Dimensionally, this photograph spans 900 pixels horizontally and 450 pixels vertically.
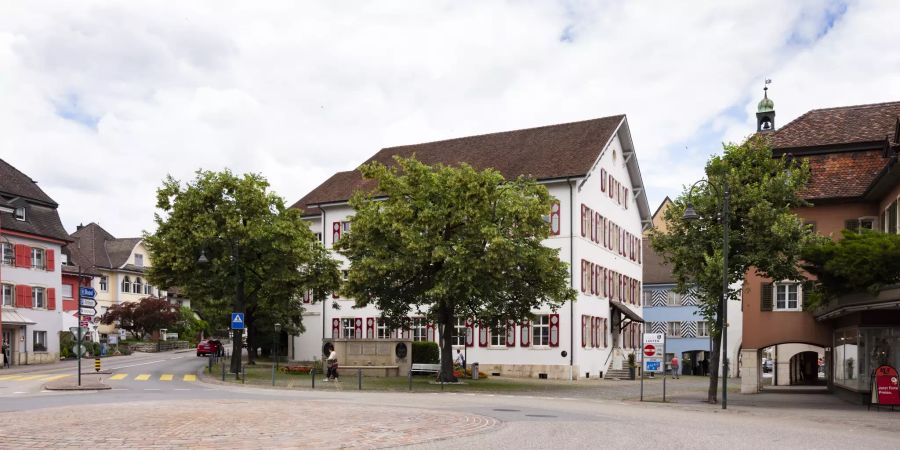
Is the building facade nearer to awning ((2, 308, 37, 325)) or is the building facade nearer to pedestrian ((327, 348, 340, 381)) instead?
pedestrian ((327, 348, 340, 381))

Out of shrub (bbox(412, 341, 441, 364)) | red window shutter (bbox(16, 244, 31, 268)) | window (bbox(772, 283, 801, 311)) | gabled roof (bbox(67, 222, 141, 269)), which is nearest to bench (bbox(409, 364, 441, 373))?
shrub (bbox(412, 341, 441, 364))

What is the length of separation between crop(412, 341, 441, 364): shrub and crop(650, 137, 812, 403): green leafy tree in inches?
811

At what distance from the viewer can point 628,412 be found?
80.7 feet

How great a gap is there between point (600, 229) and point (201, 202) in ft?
76.5

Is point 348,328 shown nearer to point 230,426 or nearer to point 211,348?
point 211,348

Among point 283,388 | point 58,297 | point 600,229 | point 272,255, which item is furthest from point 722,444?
point 58,297

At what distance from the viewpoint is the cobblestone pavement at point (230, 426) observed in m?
15.0

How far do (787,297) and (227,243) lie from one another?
23883 mm

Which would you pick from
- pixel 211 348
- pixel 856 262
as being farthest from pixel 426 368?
pixel 211 348

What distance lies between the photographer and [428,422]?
19000mm

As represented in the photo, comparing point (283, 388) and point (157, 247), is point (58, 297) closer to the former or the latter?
point (157, 247)

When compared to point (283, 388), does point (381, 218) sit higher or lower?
higher

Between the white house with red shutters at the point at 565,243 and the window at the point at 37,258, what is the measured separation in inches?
630

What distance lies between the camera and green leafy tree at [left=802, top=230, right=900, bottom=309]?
2692 cm
